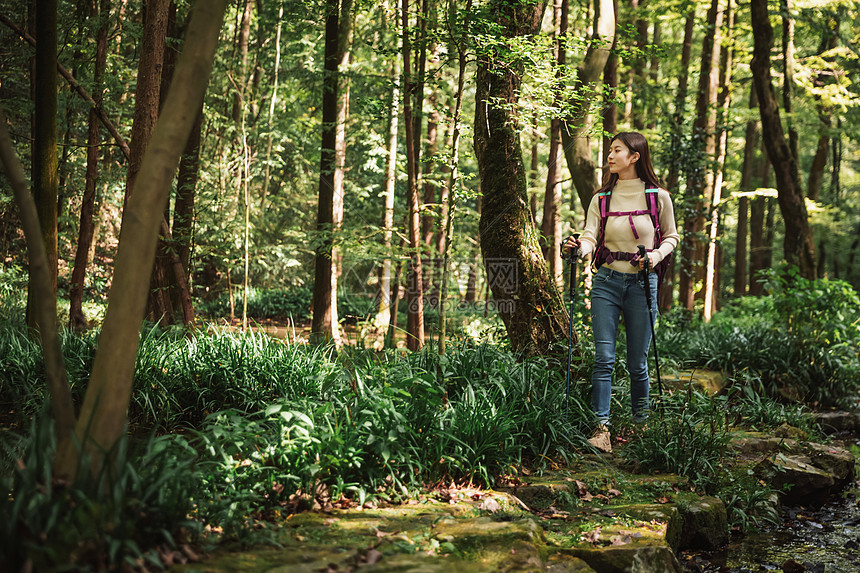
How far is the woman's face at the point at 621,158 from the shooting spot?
471 cm

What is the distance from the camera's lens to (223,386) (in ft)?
16.2

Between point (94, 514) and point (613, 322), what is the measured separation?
367 centimetres

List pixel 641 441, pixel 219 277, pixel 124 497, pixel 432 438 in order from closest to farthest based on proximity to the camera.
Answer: pixel 124 497 < pixel 432 438 < pixel 641 441 < pixel 219 277

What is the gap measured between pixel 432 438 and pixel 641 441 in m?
1.69

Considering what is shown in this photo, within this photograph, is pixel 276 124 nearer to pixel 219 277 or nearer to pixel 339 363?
pixel 219 277

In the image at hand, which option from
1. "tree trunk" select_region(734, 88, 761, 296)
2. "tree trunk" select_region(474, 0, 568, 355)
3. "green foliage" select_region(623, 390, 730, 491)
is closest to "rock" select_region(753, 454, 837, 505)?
"green foliage" select_region(623, 390, 730, 491)

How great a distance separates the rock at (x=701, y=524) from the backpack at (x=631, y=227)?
1.70m

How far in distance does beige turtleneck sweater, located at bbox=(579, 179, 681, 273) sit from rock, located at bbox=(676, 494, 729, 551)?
5.51 ft

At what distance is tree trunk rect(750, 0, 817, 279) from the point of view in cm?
1020

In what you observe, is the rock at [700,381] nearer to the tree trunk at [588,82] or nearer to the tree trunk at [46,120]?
the tree trunk at [588,82]

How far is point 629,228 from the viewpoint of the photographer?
186 inches

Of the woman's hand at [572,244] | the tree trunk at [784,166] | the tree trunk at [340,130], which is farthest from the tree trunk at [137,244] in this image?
the tree trunk at [784,166]

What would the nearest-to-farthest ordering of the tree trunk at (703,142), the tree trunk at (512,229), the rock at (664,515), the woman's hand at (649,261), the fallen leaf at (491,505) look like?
the fallen leaf at (491,505)
the rock at (664,515)
the woman's hand at (649,261)
the tree trunk at (512,229)
the tree trunk at (703,142)

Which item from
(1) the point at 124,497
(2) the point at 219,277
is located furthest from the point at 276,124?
(1) the point at 124,497
